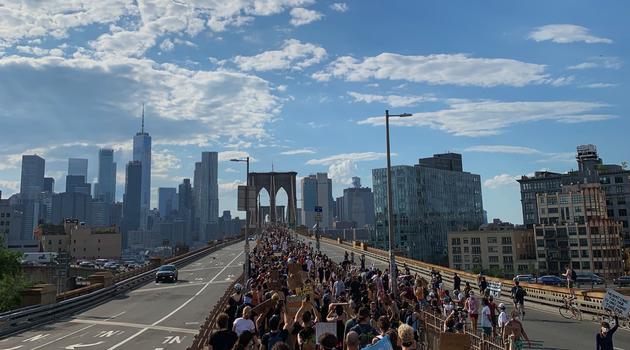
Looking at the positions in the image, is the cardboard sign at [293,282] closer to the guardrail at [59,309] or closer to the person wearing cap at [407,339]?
the guardrail at [59,309]

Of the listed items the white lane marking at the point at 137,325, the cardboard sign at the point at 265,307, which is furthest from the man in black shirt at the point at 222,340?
the white lane marking at the point at 137,325

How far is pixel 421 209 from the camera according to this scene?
158m

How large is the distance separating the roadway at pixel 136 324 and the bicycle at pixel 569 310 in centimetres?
1553

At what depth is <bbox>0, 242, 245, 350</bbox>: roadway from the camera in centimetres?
1795

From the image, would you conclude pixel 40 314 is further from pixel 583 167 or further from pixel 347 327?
pixel 583 167

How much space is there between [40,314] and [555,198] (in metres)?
115

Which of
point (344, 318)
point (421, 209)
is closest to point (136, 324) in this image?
point (344, 318)

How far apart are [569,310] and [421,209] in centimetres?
13851

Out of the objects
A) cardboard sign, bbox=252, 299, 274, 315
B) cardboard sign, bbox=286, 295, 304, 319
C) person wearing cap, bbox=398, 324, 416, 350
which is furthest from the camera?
cardboard sign, bbox=286, 295, 304, 319

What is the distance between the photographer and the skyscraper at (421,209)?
155 meters

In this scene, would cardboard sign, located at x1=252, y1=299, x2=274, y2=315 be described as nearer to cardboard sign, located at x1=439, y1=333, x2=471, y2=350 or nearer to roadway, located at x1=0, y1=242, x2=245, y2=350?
cardboard sign, located at x1=439, y1=333, x2=471, y2=350

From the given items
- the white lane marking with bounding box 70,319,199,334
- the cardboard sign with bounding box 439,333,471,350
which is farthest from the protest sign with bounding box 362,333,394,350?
the white lane marking with bounding box 70,319,199,334

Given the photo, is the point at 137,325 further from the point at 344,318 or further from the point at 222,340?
the point at 222,340

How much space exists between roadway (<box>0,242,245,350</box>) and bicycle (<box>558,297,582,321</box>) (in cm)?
1553
